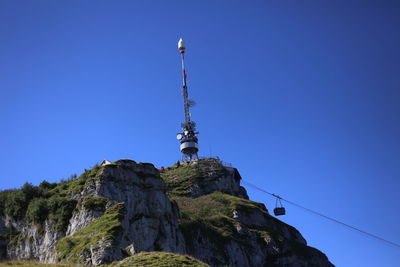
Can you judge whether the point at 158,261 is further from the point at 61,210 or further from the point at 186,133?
the point at 186,133

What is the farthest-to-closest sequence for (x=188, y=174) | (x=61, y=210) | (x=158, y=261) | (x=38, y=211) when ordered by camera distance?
(x=188, y=174), (x=38, y=211), (x=61, y=210), (x=158, y=261)

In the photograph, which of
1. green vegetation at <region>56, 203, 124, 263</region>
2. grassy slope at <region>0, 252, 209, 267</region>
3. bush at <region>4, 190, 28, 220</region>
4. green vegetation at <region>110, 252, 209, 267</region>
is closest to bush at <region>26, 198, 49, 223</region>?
bush at <region>4, 190, 28, 220</region>

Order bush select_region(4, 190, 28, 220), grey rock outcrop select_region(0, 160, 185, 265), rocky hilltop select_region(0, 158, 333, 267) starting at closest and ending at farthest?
rocky hilltop select_region(0, 158, 333, 267) < grey rock outcrop select_region(0, 160, 185, 265) < bush select_region(4, 190, 28, 220)

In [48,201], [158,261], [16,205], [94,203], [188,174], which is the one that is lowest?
[158,261]

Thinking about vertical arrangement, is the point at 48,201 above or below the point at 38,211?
above

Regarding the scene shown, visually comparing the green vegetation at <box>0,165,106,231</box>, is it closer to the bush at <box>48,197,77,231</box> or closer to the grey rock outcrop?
the bush at <box>48,197,77,231</box>

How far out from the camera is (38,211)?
59.7 m

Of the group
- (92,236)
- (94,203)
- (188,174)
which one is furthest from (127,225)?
(188,174)

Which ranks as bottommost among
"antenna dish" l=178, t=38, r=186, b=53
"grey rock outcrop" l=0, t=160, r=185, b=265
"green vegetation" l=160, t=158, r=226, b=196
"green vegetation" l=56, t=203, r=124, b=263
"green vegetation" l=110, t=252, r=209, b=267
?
"green vegetation" l=110, t=252, r=209, b=267

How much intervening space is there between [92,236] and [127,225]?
316 inches

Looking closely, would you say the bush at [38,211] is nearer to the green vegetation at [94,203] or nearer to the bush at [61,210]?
the bush at [61,210]

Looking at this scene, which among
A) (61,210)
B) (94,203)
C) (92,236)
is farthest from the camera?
(61,210)

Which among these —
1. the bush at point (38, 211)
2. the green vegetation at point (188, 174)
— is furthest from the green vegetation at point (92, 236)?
the green vegetation at point (188, 174)

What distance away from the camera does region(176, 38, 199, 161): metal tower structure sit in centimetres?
14112
